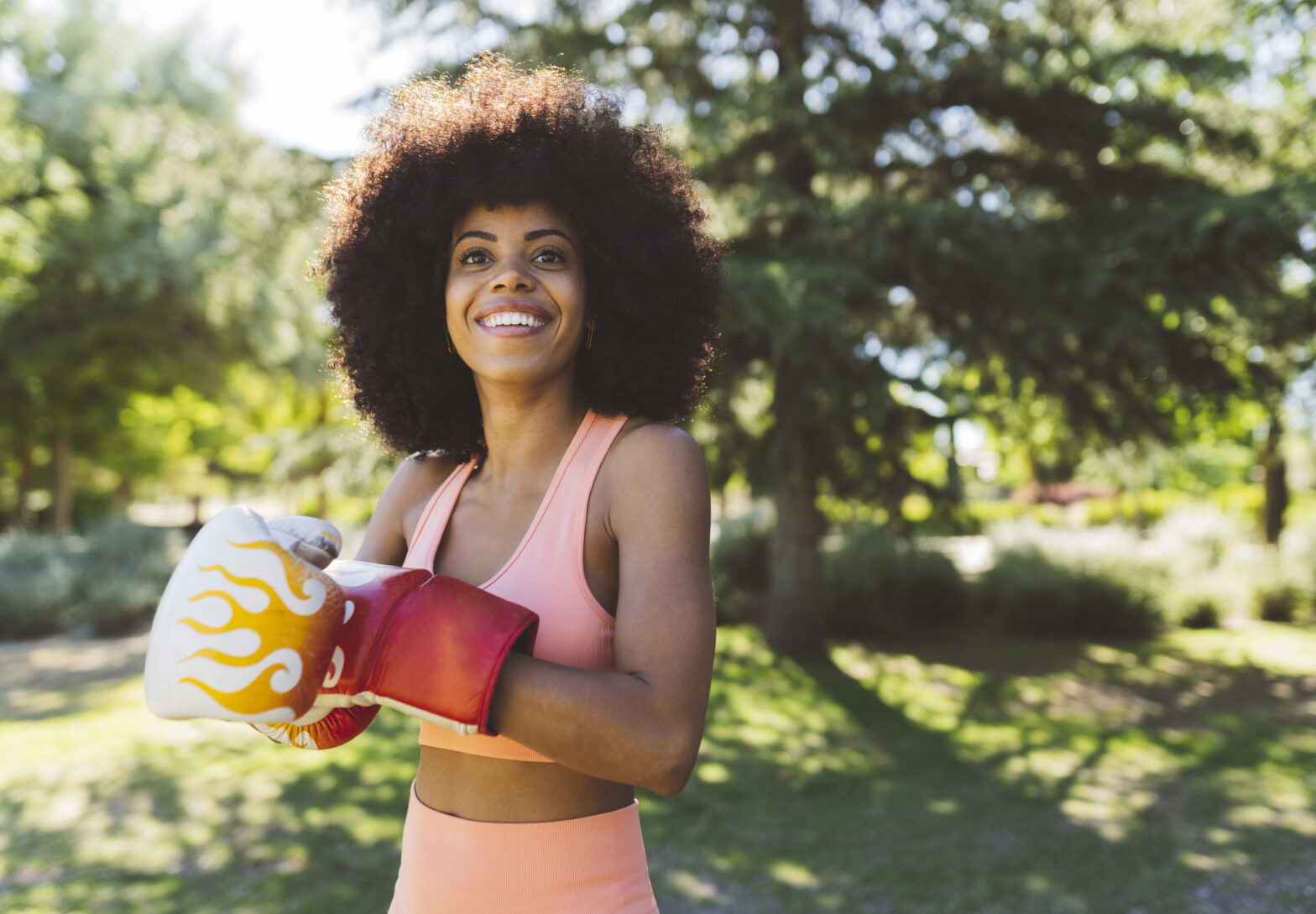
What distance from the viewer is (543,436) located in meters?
1.52

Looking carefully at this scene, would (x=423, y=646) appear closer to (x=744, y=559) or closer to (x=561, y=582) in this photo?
(x=561, y=582)

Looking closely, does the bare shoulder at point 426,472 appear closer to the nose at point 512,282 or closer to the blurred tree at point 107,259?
the nose at point 512,282

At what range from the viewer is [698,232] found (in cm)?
178

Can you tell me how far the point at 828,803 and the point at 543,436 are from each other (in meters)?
4.02

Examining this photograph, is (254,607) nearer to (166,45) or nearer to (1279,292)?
(1279,292)

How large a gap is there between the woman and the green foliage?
9807 mm

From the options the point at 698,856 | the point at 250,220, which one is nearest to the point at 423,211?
the point at 698,856

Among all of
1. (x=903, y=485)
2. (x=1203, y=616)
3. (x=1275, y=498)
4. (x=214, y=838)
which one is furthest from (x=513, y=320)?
(x=1275, y=498)

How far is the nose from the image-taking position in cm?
139

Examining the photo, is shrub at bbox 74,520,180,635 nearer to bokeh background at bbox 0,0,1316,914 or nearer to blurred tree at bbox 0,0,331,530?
bokeh background at bbox 0,0,1316,914

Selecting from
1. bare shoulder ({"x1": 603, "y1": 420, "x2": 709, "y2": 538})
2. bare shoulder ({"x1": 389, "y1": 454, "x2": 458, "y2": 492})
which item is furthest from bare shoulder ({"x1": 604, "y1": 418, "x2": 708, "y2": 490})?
bare shoulder ({"x1": 389, "y1": 454, "x2": 458, "y2": 492})

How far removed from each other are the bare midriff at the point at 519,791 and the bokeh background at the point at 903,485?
84cm

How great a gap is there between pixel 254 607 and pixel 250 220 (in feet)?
23.4

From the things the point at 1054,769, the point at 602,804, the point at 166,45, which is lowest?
the point at 1054,769
